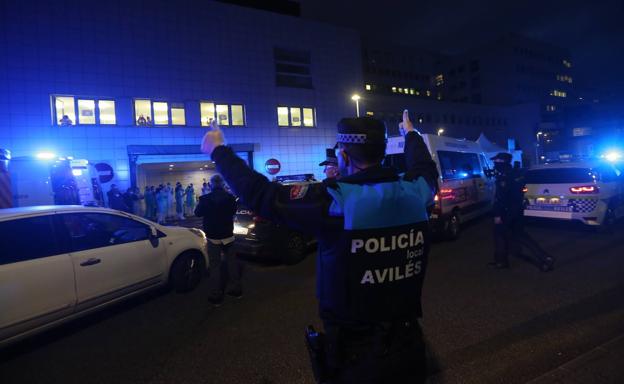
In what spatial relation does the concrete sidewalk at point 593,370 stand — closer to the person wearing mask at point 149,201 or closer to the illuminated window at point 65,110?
the person wearing mask at point 149,201

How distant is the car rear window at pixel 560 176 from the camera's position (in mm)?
8274

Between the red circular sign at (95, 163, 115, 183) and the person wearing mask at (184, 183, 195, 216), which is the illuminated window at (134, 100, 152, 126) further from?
the person wearing mask at (184, 183, 195, 216)

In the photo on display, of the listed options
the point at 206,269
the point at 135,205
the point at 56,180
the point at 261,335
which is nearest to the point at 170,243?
the point at 206,269

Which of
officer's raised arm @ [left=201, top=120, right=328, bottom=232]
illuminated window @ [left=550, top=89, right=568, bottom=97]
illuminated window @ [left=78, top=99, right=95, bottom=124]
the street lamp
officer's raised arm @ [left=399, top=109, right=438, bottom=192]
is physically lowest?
officer's raised arm @ [left=201, top=120, right=328, bottom=232]

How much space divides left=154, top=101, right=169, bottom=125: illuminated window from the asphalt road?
1441cm

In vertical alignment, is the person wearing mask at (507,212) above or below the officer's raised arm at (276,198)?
below

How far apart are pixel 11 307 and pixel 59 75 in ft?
53.5

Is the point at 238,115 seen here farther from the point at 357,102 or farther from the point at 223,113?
the point at 357,102

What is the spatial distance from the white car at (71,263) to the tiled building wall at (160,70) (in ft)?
43.8

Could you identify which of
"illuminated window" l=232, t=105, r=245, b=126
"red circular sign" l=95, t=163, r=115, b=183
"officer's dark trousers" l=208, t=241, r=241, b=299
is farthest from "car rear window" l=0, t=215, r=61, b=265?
"illuminated window" l=232, t=105, r=245, b=126

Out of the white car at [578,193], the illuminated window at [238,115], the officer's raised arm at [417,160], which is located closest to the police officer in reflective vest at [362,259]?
the officer's raised arm at [417,160]

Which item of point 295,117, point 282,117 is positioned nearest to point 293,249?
point 282,117

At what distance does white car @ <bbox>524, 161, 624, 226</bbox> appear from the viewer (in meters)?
7.98

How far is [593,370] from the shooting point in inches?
116
